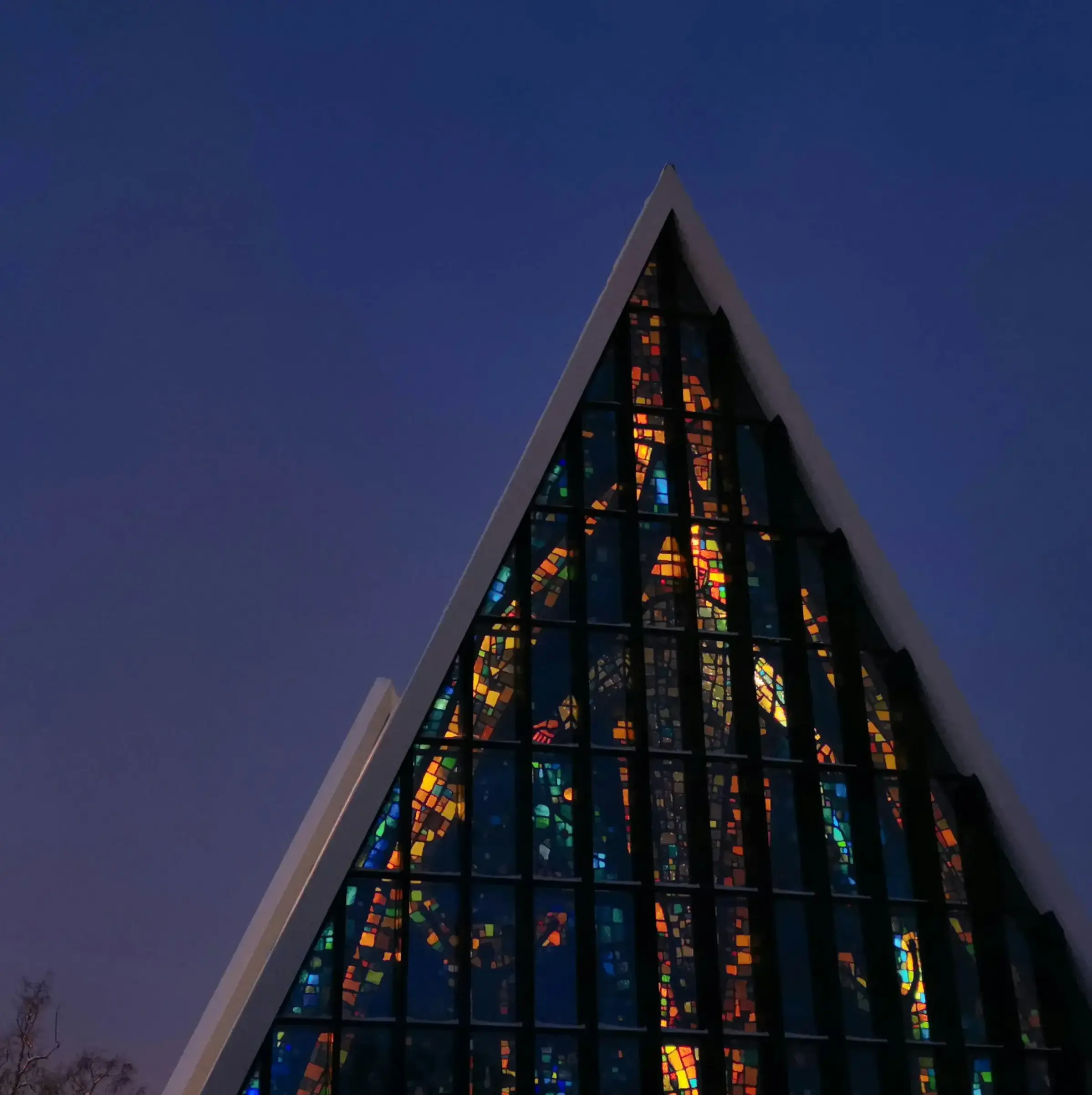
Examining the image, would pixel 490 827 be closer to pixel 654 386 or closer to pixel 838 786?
pixel 838 786

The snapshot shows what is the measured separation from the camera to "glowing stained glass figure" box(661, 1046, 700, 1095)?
41.1 ft

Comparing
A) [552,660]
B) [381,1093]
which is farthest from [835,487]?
[381,1093]

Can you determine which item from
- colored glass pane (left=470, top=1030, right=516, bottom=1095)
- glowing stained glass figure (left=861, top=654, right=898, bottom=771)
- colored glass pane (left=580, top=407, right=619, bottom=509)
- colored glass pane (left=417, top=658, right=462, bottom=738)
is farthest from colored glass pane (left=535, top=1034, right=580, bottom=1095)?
colored glass pane (left=580, top=407, right=619, bottom=509)

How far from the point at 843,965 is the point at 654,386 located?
18.6 ft

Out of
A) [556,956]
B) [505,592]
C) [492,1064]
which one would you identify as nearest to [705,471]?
[505,592]

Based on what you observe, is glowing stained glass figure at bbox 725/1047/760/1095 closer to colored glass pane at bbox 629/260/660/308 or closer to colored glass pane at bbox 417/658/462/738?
colored glass pane at bbox 417/658/462/738

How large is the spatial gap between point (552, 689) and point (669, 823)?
5.05 ft

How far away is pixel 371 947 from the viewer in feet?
41.3

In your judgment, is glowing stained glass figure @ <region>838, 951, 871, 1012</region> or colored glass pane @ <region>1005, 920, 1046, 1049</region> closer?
glowing stained glass figure @ <region>838, 951, 871, 1012</region>

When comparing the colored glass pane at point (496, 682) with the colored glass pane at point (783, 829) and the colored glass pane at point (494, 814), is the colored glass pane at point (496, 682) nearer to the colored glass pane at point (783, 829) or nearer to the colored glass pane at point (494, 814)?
the colored glass pane at point (494, 814)

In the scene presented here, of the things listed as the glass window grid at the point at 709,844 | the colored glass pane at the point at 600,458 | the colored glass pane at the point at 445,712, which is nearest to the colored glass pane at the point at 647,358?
the glass window grid at the point at 709,844

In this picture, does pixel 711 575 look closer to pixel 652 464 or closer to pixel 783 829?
pixel 652 464

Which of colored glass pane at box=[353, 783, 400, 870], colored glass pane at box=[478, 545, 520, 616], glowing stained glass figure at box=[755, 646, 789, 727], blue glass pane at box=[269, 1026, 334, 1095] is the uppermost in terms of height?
colored glass pane at box=[478, 545, 520, 616]

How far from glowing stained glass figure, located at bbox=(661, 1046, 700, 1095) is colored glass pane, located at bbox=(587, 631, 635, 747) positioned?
2.57m
